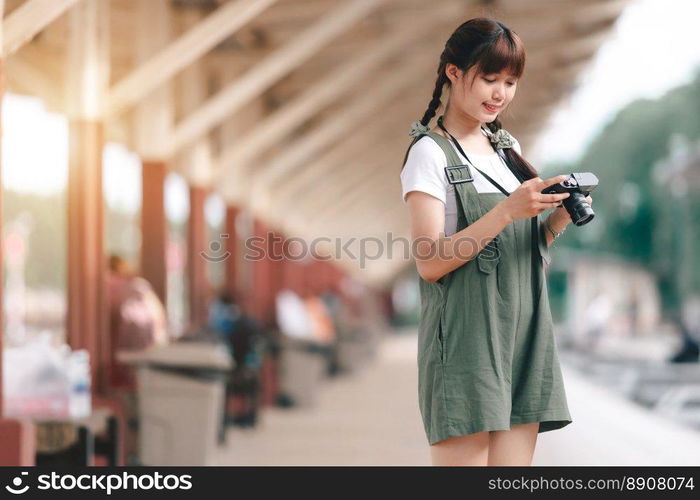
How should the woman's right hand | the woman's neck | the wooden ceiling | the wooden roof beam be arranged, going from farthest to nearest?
1. the wooden roof beam
2. the wooden ceiling
3. the woman's neck
4. the woman's right hand

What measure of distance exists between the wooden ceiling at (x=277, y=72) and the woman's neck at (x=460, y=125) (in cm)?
20

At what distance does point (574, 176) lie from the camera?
218cm

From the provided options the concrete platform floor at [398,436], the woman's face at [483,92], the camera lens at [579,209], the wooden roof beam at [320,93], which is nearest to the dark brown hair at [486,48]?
the woman's face at [483,92]

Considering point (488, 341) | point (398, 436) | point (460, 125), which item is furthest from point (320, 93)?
point (488, 341)

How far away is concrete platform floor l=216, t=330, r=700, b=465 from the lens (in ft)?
25.1

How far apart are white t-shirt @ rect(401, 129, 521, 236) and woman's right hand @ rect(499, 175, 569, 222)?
137 mm

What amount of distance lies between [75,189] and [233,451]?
2.72 meters

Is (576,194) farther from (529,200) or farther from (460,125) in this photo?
(460,125)

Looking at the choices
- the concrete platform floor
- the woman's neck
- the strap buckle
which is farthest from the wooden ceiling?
the concrete platform floor

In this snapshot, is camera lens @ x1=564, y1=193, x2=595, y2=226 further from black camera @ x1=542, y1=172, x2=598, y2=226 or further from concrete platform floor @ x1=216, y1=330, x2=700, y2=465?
concrete platform floor @ x1=216, y1=330, x2=700, y2=465

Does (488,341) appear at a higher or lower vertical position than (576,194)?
lower

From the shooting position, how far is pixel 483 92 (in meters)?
2.27

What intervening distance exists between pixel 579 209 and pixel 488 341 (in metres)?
0.30

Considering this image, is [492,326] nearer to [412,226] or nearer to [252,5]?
[412,226]
